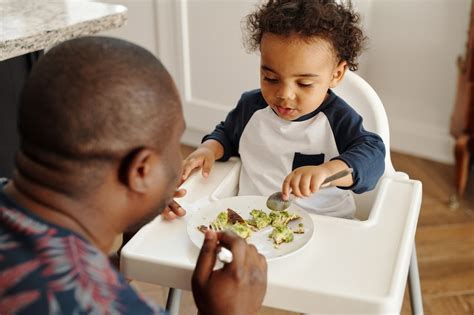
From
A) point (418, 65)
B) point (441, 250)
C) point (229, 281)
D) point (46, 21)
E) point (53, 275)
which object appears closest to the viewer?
point (53, 275)

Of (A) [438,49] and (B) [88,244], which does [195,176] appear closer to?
(B) [88,244]

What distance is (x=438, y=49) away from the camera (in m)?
2.67

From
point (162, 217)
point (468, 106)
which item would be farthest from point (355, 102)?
point (468, 106)

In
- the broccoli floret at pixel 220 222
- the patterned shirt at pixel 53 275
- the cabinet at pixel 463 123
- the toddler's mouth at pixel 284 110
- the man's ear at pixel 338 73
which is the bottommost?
the cabinet at pixel 463 123

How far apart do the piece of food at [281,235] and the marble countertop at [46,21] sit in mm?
760

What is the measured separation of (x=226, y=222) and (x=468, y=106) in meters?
1.52

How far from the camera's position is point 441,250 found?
2.18 meters

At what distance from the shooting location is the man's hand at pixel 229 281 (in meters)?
0.86

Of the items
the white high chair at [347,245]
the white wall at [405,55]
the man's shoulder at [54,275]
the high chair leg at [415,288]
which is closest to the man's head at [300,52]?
the white high chair at [347,245]

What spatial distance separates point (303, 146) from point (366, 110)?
0.17 metres

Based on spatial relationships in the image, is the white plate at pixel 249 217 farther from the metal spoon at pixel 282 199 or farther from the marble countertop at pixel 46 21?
the marble countertop at pixel 46 21

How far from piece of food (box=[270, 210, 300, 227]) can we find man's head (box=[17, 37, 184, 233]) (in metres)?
0.37

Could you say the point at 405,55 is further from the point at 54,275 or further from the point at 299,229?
the point at 54,275

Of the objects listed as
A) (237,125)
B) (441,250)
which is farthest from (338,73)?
(441,250)
